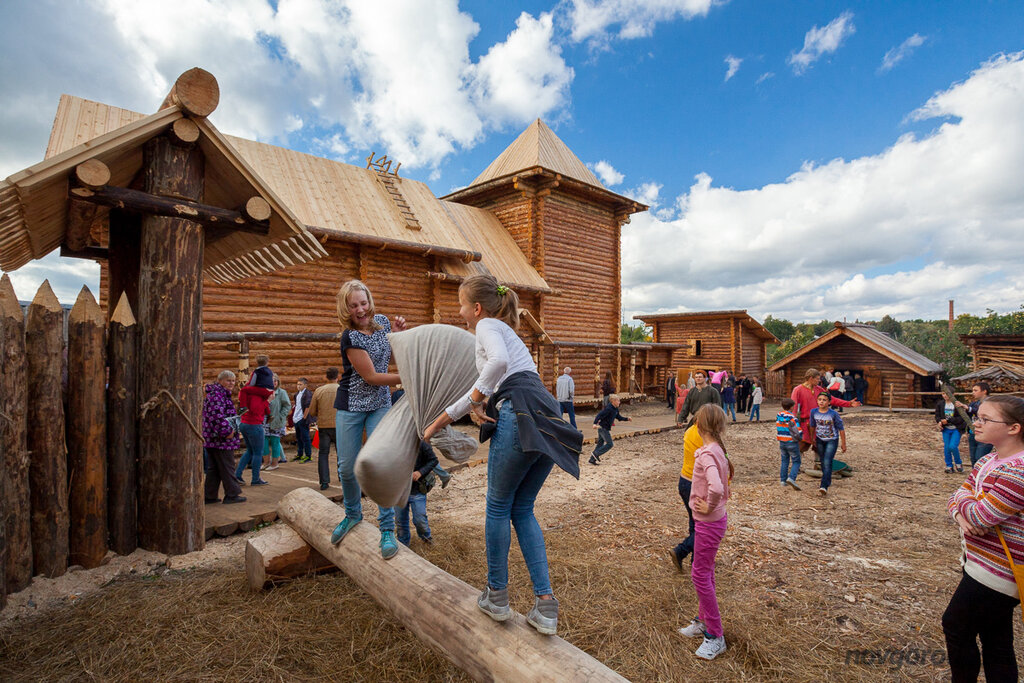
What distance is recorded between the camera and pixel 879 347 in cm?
2327

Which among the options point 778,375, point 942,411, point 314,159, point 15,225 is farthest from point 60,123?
point 778,375

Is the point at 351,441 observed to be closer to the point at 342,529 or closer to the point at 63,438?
the point at 342,529

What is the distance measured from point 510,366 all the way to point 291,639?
2.58 metres

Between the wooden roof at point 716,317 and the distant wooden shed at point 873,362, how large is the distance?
2.71 metres

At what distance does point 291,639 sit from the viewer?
11.2 feet

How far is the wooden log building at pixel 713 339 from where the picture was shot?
90.5ft

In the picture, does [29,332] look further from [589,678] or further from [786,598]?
[786,598]

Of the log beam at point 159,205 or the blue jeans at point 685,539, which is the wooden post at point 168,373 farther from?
the blue jeans at point 685,539

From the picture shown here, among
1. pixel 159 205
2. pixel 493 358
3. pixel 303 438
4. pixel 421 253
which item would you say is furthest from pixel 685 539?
pixel 421 253

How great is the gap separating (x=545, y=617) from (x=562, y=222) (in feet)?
58.8

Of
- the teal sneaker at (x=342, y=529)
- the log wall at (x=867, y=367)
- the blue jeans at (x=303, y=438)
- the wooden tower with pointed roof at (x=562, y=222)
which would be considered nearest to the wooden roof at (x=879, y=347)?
the log wall at (x=867, y=367)

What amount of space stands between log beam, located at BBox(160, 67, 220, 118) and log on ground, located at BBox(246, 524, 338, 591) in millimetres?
3947

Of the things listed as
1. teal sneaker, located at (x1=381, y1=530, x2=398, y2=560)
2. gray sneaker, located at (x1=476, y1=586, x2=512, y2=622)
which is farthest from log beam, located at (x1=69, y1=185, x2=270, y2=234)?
gray sneaker, located at (x1=476, y1=586, x2=512, y2=622)

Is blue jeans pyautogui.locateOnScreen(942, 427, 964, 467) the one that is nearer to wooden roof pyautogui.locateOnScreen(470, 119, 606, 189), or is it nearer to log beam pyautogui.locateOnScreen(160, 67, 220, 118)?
log beam pyautogui.locateOnScreen(160, 67, 220, 118)
